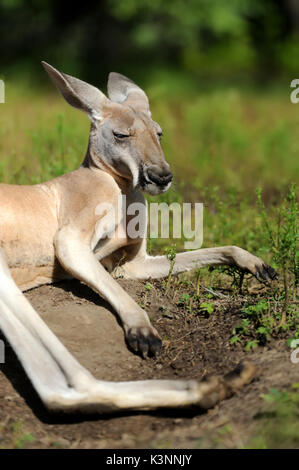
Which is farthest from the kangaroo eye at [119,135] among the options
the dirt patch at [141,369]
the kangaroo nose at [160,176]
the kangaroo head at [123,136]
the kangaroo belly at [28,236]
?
the dirt patch at [141,369]

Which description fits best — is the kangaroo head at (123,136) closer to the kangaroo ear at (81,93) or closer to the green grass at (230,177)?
the kangaroo ear at (81,93)

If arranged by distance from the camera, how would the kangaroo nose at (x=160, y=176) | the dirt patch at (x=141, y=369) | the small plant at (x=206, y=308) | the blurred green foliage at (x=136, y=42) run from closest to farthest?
1. the dirt patch at (x=141, y=369)
2. the kangaroo nose at (x=160, y=176)
3. the small plant at (x=206, y=308)
4. the blurred green foliage at (x=136, y=42)

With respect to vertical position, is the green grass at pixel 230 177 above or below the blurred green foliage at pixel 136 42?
below

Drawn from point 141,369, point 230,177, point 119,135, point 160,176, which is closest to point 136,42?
point 230,177

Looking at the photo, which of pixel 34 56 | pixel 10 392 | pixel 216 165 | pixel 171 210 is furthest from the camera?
pixel 34 56

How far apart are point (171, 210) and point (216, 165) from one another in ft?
4.41

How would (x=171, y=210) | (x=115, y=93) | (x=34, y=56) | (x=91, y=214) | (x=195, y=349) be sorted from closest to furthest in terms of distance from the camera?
(x=195, y=349)
(x=91, y=214)
(x=115, y=93)
(x=171, y=210)
(x=34, y=56)

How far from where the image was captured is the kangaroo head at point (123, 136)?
157 inches

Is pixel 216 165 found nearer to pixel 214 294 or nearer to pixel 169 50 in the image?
pixel 214 294

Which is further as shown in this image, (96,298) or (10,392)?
(96,298)

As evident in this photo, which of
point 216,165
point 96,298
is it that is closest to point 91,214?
point 96,298

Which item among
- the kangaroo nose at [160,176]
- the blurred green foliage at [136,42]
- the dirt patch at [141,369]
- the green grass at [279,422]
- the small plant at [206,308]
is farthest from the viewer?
the blurred green foliage at [136,42]

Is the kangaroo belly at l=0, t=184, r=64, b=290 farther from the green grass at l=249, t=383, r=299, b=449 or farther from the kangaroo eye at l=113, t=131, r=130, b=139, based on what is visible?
the green grass at l=249, t=383, r=299, b=449

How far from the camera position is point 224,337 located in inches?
148
